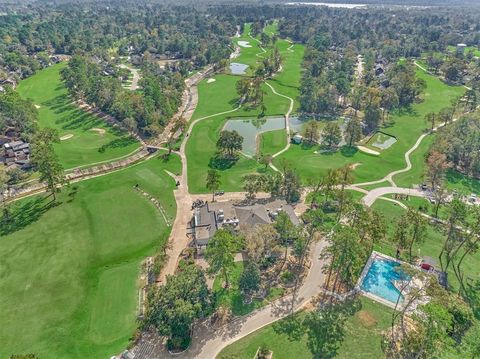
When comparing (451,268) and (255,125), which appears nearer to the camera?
(451,268)

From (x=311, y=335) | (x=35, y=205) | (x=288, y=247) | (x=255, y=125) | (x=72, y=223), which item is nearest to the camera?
(x=311, y=335)

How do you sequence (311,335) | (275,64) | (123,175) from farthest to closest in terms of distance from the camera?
1. (275,64)
2. (123,175)
3. (311,335)

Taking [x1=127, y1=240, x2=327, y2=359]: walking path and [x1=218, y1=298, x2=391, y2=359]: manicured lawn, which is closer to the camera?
[x1=218, y1=298, x2=391, y2=359]: manicured lawn

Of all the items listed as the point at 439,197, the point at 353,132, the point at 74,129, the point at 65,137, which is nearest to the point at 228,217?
the point at 439,197

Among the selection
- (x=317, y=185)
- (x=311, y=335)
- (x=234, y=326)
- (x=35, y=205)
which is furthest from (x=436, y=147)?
(x=35, y=205)

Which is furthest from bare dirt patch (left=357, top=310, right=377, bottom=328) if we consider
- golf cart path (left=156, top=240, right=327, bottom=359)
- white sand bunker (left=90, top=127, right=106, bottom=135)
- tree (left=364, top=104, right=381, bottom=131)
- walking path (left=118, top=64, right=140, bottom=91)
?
walking path (left=118, top=64, right=140, bottom=91)

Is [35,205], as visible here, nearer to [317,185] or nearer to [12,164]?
[12,164]

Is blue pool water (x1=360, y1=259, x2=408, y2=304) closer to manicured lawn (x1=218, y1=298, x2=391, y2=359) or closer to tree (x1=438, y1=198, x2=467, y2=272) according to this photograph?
manicured lawn (x1=218, y1=298, x2=391, y2=359)

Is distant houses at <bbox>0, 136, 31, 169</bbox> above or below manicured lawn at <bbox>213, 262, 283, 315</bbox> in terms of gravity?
above
